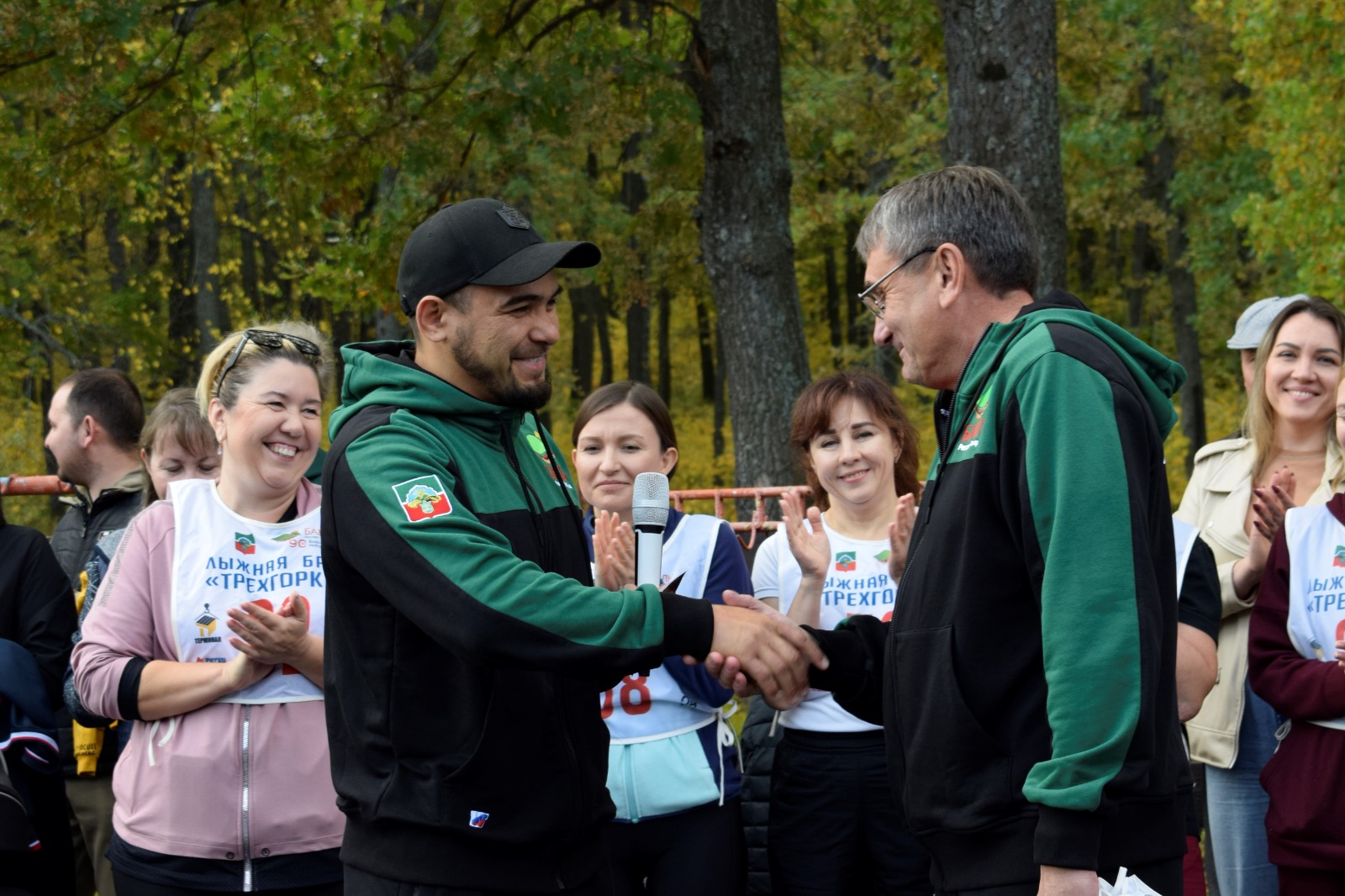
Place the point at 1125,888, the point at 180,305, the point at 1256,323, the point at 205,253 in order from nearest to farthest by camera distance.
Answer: the point at 1125,888 → the point at 1256,323 → the point at 205,253 → the point at 180,305

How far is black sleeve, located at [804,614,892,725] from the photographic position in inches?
140

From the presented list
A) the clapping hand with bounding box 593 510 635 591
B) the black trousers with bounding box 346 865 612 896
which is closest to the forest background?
the clapping hand with bounding box 593 510 635 591

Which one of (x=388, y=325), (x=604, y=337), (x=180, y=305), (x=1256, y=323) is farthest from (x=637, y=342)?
(x=1256, y=323)

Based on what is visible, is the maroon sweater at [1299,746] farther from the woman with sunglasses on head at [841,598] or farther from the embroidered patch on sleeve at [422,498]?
the embroidered patch on sleeve at [422,498]

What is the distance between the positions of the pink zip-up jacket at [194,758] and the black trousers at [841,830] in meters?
1.44

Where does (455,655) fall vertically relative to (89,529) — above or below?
below

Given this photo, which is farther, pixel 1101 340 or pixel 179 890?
pixel 179 890

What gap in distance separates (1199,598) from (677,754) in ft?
5.30

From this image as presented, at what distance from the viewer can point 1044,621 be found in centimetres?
246

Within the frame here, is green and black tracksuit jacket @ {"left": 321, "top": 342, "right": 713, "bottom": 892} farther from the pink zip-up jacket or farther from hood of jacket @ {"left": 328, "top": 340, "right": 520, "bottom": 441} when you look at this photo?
the pink zip-up jacket

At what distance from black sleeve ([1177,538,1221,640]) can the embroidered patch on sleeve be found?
2118 mm

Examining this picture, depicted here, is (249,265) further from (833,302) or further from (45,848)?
(45,848)

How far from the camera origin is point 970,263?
2.93 metres

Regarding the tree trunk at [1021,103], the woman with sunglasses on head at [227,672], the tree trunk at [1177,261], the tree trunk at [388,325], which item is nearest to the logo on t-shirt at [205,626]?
the woman with sunglasses on head at [227,672]
